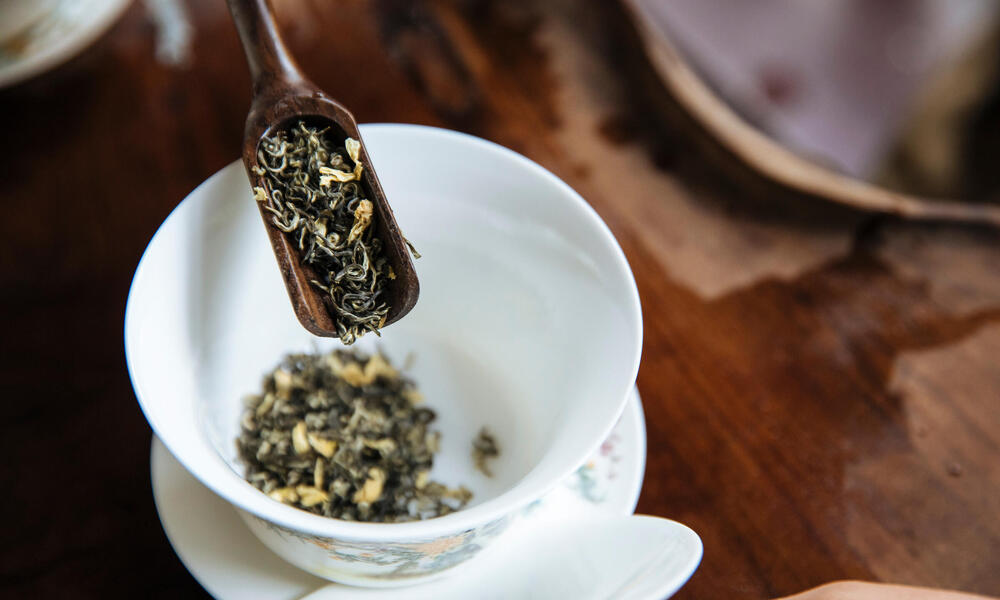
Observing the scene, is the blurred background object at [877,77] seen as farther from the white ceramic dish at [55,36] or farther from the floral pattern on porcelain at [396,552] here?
the floral pattern on porcelain at [396,552]

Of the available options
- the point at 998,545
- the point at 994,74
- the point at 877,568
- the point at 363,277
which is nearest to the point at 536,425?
the point at 363,277

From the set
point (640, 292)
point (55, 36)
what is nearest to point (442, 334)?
point (640, 292)

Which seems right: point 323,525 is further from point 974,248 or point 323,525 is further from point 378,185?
point 974,248

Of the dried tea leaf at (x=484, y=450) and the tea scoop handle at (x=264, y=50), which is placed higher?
the tea scoop handle at (x=264, y=50)

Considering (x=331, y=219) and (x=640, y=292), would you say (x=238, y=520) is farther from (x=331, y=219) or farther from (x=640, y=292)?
(x=640, y=292)

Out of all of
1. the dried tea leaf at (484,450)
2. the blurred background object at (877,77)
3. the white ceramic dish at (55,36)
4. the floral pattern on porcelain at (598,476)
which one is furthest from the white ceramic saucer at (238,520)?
the blurred background object at (877,77)

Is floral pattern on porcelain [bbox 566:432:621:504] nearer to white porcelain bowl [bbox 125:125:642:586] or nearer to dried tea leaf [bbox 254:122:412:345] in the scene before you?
white porcelain bowl [bbox 125:125:642:586]

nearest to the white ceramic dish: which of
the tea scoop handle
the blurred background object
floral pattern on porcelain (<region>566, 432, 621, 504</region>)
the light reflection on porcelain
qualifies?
the tea scoop handle
